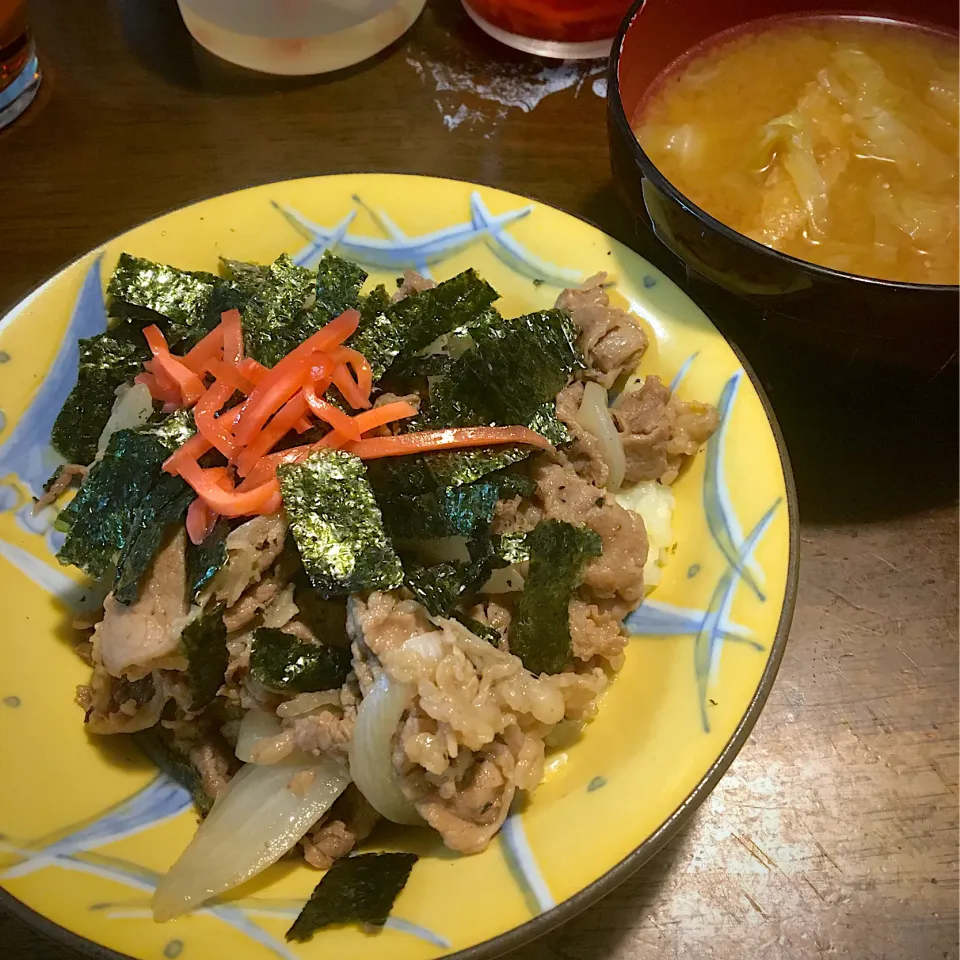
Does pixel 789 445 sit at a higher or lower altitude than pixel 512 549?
lower

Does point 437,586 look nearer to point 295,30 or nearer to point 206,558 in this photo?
point 206,558

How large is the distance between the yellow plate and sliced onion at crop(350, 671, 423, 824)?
4.7 inches

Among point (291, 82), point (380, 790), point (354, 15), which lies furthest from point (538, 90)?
point (380, 790)

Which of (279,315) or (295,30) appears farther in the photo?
(295,30)

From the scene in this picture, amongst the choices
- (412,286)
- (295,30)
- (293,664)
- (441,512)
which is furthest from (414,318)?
(295,30)

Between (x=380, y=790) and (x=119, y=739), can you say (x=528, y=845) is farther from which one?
(x=119, y=739)

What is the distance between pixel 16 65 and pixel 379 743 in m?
2.72

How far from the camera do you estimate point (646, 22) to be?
7.07 feet

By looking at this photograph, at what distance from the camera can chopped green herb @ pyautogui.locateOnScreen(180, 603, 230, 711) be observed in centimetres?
134

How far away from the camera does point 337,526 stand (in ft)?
4.63

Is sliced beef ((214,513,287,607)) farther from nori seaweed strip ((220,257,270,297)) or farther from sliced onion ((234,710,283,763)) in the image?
nori seaweed strip ((220,257,270,297))

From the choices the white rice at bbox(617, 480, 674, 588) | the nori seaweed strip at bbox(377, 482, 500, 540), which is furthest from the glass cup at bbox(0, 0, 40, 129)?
the white rice at bbox(617, 480, 674, 588)

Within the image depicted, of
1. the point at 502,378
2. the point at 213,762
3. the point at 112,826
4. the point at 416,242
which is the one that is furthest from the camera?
the point at 416,242

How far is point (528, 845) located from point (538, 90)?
2536 millimetres
